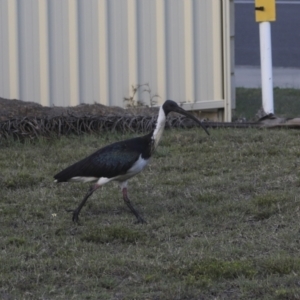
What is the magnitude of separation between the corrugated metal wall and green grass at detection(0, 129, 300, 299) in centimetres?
124

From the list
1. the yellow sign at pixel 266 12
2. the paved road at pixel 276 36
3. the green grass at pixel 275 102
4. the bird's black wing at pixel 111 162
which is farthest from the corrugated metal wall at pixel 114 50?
the paved road at pixel 276 36

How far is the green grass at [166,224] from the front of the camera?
5.71 metres

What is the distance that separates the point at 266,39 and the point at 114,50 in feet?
6.32

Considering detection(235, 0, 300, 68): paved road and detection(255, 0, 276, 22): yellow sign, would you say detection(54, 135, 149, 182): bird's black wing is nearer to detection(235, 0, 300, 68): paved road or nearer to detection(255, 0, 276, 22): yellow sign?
detection(255, 0, 276, 22): yellow sign

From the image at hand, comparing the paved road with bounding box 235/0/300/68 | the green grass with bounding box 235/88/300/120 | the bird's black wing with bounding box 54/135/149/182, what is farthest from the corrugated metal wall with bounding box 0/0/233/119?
the paved road with bounding box 235/0/300/68

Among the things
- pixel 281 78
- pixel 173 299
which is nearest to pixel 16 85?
pixel 173 299

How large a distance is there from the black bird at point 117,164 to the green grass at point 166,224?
0.33 metres

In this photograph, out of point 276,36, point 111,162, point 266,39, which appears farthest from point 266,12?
point 276,36

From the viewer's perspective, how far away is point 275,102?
44.9 feet

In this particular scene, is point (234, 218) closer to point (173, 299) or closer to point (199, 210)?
point (199, 210)

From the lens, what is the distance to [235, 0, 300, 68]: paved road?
2077cm

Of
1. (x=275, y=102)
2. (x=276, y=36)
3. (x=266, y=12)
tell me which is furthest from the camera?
(x=276, y=36)

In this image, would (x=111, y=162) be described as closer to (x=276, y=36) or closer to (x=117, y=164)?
(x=117, y=164)

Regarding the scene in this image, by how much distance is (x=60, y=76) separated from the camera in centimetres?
1139
